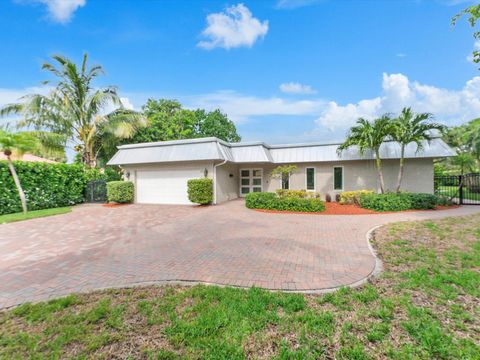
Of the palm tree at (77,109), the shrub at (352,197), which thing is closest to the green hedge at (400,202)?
the shrub at (352,197)

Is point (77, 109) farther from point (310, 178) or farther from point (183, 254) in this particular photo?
point (310, 178)

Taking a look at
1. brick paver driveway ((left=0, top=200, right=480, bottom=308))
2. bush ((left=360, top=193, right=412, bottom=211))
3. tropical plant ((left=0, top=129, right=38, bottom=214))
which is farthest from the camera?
tropical plant ((left=0, top=129, right=38, bottom=214))

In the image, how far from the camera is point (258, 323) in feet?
8.65

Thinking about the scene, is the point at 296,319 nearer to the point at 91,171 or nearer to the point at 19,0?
the point at 19,0

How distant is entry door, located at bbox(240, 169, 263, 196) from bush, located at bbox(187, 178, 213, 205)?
15.1ft

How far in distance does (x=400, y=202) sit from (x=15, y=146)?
64.3 ft

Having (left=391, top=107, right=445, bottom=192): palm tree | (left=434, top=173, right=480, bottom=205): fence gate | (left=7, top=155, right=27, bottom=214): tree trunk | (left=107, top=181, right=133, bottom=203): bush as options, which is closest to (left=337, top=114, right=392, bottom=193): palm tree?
(left=391, top=107, right=445, bottom=192): palm tree

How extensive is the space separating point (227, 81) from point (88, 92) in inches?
394

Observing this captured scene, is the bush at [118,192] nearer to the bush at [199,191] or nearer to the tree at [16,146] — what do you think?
the tree at [16,146]

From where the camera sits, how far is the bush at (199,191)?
12.4 meters

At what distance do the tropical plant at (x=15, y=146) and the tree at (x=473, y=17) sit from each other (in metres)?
18.5

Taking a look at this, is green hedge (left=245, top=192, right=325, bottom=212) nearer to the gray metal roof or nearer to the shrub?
the shrub

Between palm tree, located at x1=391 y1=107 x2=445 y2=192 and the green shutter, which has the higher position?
palm tree, located at x1=391 y1=107 x2=445 y2=192

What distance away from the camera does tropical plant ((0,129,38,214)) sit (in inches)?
423
